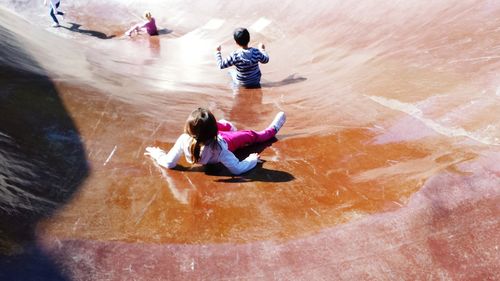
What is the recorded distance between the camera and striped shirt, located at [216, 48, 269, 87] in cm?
575

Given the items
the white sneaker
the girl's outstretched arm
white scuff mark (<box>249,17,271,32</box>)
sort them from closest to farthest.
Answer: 1. the girl's outstretched arm
2. the white sneaker
3. white scuff mark (<box>249,17,271,32</box>)

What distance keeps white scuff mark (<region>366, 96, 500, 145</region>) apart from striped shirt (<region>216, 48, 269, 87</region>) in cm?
154

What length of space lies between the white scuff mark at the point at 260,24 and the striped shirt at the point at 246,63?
9.70 ft

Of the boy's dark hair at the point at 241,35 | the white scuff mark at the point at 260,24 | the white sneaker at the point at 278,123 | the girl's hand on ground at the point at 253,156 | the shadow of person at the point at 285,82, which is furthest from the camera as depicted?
the white scuff mark at the point at 260,24

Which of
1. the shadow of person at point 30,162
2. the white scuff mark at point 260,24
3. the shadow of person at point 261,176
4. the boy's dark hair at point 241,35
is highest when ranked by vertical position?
the boy's dark hair at point 241,35

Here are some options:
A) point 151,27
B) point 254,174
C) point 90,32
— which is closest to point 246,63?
point 254,174

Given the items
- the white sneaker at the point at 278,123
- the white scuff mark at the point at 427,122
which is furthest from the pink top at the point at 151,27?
the white sneaker at the point at 278,123

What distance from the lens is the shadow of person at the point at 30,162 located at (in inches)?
102

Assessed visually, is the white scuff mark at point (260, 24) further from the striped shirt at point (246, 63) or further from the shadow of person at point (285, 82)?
the striped shirt at point (246, 63)

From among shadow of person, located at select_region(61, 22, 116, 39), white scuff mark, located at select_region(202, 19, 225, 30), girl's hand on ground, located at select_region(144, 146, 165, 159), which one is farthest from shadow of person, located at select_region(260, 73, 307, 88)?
shadow of person, located at select_region(61, 22, 116, 39)

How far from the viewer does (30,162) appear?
3.37m

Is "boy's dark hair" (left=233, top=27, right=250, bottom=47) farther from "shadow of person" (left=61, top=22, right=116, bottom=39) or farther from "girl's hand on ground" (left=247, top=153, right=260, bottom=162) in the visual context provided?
"shadow of person" (left=61, top=22, right=116, bottom=39)

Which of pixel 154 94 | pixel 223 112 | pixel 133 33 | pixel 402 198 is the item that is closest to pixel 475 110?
pixel 402 198

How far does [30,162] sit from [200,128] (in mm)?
1238
